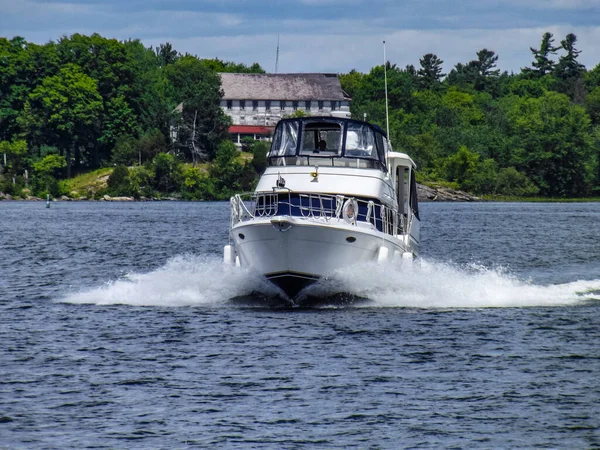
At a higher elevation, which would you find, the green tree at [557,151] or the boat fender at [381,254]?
the green tree at [557,151]

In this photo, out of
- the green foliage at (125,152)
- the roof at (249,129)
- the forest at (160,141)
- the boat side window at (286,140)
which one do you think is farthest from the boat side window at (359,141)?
the roof at (249,129)

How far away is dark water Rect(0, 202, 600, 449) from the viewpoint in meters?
18.0

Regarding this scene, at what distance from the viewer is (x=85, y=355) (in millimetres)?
24047

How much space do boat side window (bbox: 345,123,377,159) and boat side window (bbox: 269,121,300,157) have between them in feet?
5.30

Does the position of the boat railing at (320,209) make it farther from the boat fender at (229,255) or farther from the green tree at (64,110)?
the green tree at (64,110)

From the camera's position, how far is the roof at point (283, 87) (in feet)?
607

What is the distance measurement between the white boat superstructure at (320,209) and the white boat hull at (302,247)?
3 cm

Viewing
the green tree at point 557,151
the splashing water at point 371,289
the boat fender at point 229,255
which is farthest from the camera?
the green tree at point 557,151

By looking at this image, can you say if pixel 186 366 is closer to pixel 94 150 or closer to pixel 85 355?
pixel 85 355

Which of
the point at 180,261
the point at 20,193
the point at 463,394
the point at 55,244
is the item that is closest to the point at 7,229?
the point at 55,244

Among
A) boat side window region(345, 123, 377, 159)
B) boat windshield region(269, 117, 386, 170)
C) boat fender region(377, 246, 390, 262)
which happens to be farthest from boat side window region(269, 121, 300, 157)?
boat fender region(377, 246, 390, 262)

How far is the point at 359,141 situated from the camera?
33.0m

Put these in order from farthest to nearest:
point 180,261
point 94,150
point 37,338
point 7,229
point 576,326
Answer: point 94,150 < point 7,229 < point 180,261 < point 576,326 < point 37,338

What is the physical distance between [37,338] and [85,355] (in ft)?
8.80
